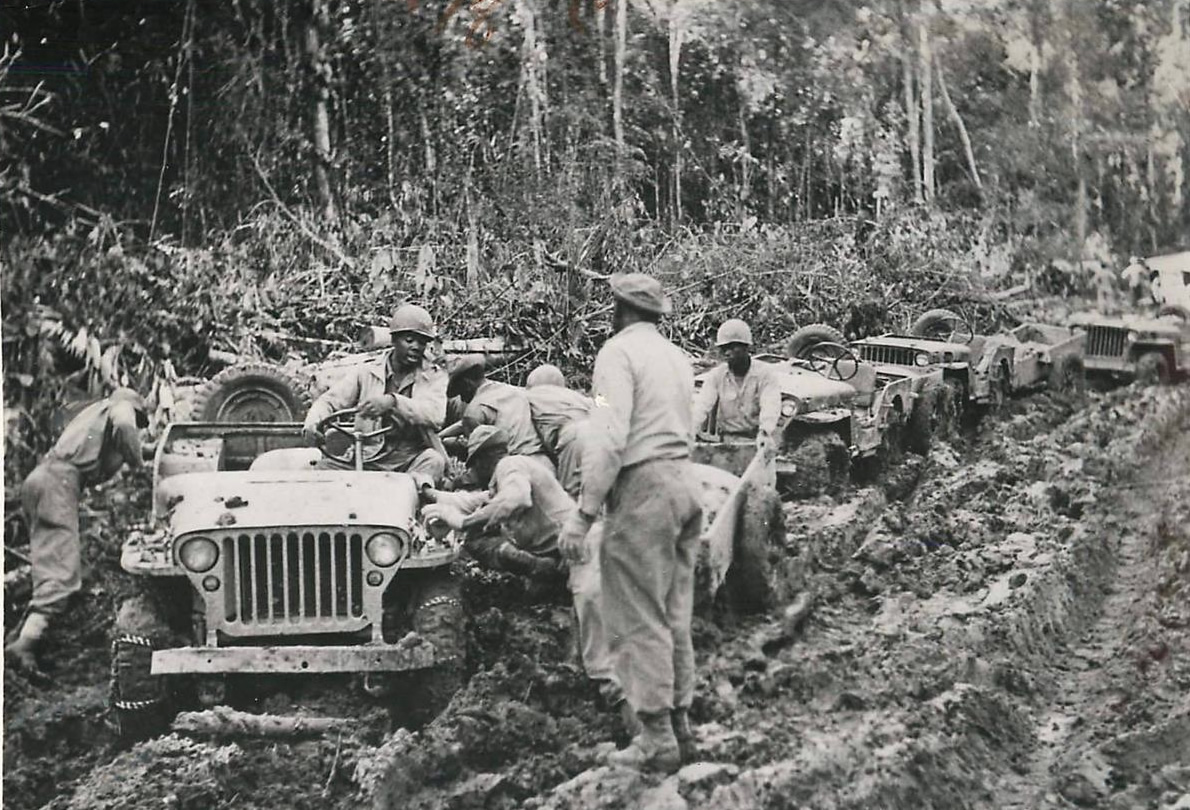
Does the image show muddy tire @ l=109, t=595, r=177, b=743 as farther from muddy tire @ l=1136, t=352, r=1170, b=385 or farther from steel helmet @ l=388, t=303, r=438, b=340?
muddy tire @ l=1136, t=352, r=1170, b=385

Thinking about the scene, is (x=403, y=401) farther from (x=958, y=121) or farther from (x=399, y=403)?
(x=958, y=121)

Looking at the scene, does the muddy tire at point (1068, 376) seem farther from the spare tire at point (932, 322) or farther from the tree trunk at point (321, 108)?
the tree trunk at point (321, 108)

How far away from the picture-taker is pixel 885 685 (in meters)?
4.08

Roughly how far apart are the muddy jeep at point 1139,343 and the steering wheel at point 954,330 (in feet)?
1.11

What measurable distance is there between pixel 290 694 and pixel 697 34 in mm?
2447

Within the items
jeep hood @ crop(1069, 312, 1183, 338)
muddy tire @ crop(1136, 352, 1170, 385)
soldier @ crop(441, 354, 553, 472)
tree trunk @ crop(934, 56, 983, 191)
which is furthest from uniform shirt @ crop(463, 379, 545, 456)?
muddy tire @ crop(1136, 352, 1170, 385)

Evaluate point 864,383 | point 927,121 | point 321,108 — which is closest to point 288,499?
point 321,108

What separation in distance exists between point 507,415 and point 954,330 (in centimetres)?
157

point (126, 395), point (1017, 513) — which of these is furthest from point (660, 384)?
point (126, 395)

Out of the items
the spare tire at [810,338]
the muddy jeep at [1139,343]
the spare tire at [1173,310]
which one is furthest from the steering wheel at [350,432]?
the spare tire at [1173,310]

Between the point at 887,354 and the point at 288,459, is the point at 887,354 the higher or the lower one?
the higher one

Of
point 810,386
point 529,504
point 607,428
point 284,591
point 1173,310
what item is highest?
point 1173,310

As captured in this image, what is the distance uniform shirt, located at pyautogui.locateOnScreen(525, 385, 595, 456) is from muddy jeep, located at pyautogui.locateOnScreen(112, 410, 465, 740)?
0.43 metres

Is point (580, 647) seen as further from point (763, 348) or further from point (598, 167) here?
point (598, 167)
